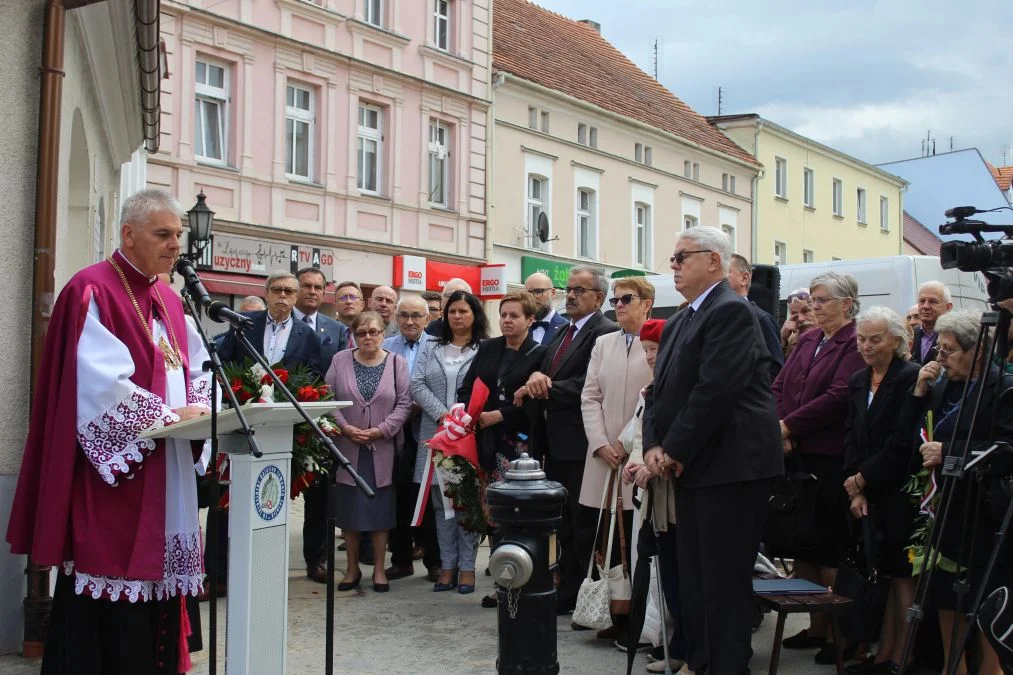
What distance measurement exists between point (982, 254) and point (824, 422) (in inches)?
89.4

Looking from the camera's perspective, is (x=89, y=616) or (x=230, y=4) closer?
(x=89, y=616)

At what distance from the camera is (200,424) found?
3.85 m

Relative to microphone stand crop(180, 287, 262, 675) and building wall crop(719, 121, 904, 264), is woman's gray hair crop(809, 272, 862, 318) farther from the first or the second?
building wall crop(719, 121, 904, 264)

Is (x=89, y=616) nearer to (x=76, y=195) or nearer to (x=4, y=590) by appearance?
(x=4, y=590)

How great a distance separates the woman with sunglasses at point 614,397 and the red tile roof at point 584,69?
19.3 m

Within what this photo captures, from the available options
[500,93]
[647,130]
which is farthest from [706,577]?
[647,130]

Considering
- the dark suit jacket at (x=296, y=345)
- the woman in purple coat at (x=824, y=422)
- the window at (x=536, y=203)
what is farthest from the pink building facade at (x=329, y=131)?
the woman in purple coat at (x=824, y=422)

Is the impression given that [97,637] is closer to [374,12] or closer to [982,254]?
[982,254]

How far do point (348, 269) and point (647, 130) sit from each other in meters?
12.2

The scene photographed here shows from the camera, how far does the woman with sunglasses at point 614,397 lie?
6180 mm

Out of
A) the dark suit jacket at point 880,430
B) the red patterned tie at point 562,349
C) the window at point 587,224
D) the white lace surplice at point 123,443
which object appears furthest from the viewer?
the window at point 587,224

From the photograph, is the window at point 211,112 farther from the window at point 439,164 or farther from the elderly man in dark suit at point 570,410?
the elderly man in dark suit at point 570,410

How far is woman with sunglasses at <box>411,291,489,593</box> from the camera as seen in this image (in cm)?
743

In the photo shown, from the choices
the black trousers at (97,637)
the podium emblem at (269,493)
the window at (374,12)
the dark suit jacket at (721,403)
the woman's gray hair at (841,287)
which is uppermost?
the window at (374,12)
